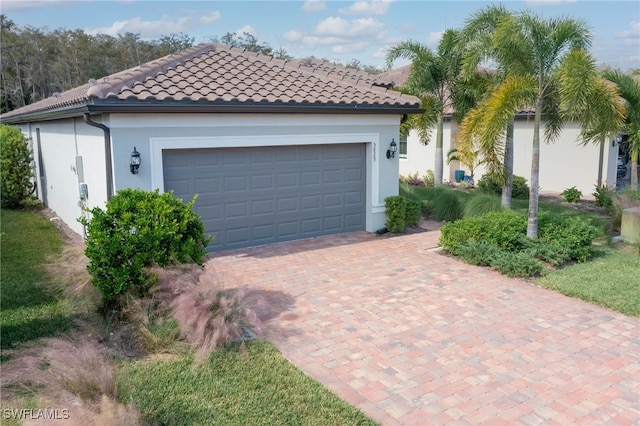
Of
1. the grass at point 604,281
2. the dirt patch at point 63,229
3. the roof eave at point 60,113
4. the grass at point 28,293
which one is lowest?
the grass at point 604,281

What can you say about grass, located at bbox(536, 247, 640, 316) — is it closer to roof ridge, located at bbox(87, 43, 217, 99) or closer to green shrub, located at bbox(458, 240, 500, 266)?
green shrub, located at bbox(458, 240, 500, 266)

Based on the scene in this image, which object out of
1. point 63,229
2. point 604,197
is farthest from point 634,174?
point 63,229

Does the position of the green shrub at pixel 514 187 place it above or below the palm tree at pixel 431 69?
below

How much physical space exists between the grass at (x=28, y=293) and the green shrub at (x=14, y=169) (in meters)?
3.99

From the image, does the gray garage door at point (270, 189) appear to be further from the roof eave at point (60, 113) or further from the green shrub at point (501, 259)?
the green shrub at point (501, 259)

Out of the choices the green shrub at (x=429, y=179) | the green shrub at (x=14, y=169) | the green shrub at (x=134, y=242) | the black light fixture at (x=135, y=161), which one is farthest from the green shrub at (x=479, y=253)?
the green shrub at (x=14, y=169)

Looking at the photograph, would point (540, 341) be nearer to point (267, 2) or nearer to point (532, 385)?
point (532, 385)

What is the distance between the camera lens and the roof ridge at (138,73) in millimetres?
8680

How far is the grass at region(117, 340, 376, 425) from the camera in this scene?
4359mm

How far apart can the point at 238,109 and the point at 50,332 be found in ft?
17.3

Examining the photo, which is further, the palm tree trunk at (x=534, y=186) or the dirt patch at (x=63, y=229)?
the dirt patch at (x=63, y=229)

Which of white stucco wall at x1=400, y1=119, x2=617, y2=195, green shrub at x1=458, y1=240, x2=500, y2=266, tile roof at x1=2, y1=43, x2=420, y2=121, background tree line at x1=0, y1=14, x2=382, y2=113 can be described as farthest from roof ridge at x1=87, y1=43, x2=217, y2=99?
background tree line at x1=0, y1=14, x2=382, y2=113

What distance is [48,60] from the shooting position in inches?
1815

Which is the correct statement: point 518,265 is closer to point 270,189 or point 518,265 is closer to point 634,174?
point 270,189
